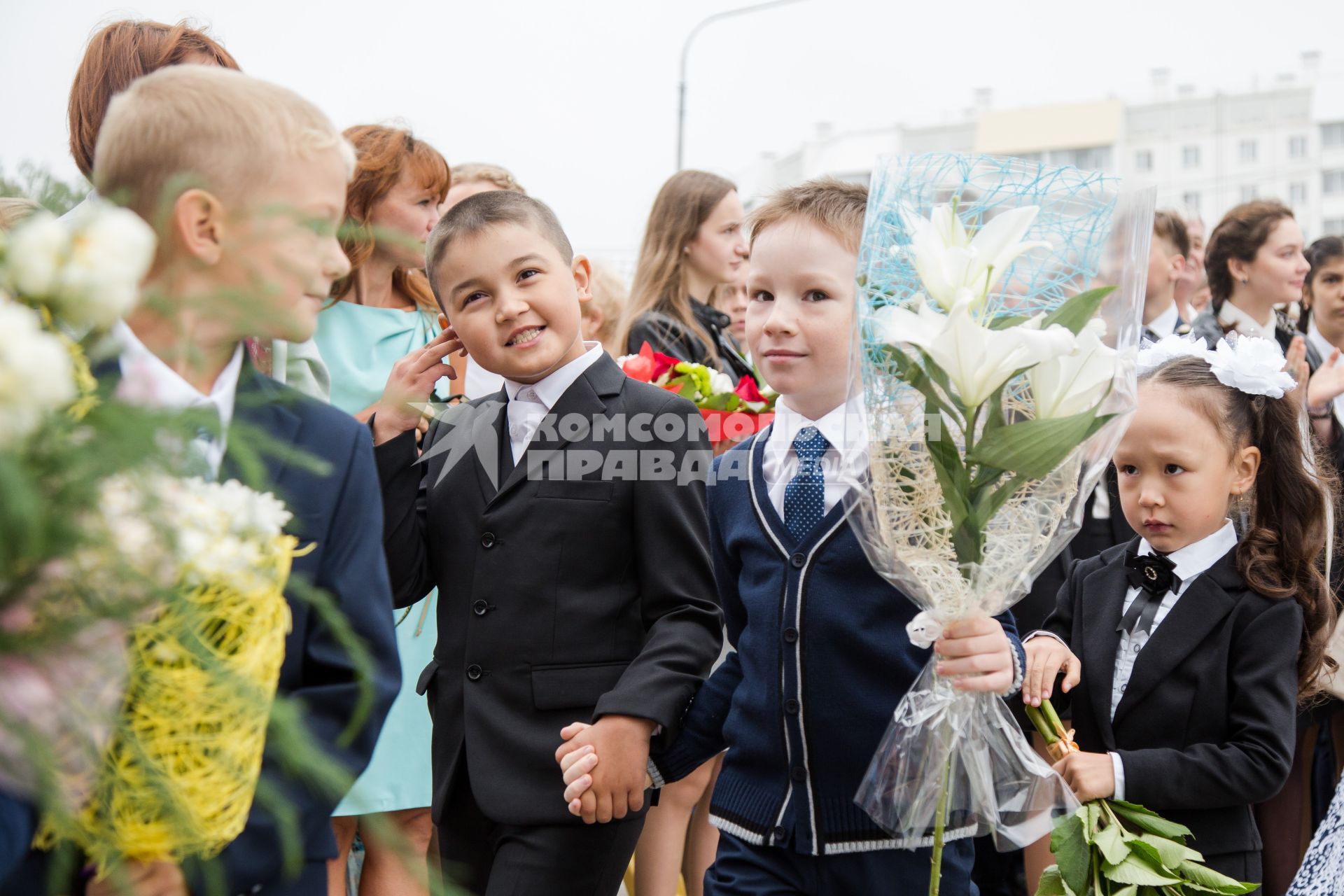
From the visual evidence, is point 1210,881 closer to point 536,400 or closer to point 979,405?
point 979,405

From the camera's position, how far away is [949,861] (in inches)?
98.7

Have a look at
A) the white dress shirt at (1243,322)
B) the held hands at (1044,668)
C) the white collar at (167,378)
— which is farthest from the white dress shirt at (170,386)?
the white dress shirt at (1243,322)

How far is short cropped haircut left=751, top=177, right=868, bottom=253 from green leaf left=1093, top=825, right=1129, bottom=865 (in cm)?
134

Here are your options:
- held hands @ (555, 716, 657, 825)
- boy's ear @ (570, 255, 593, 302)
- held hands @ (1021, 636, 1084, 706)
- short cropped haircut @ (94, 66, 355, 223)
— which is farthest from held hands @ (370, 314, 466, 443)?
held hands @ (1021, 636, 1084, 706)

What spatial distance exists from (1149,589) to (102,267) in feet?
8.75

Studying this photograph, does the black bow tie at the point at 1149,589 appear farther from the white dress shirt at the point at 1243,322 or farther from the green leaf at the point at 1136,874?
the white dress shirt at the point at 1243,322

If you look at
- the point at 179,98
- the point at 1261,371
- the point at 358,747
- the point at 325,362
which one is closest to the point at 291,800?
→ the point at 358,747

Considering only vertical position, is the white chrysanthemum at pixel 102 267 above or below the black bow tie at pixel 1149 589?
above

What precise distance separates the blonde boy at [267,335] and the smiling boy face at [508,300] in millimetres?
919

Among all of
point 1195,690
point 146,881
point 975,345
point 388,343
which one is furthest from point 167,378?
point 1195,690

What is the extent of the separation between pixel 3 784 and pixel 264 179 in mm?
814

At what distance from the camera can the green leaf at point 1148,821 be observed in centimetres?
250

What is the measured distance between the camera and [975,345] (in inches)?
75.1

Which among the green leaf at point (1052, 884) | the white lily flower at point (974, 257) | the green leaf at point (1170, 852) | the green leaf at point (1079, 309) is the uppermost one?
the white lily flower at point (974, 257)
